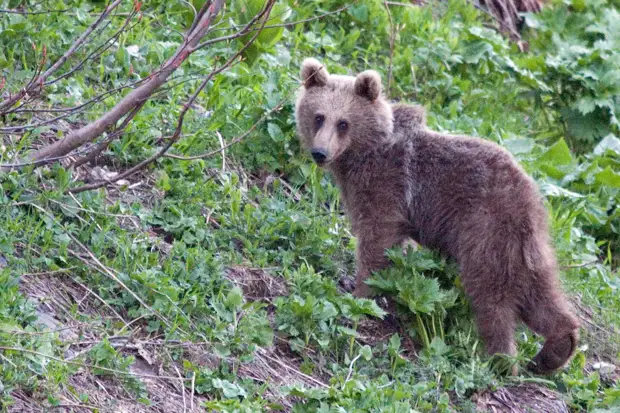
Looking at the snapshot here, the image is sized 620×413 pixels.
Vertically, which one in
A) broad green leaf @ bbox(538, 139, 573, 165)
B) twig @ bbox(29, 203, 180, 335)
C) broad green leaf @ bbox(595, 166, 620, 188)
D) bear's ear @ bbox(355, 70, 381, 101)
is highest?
bear's ear @ bbox(355, 70, 381, 101)

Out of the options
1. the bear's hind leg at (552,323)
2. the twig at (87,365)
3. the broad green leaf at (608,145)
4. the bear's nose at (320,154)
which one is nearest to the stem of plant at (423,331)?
the bear's hind leg at (552,323)

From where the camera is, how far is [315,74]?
6812mm

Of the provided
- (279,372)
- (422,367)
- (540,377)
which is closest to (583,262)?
(540,377)

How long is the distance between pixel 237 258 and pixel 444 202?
4.55 ft

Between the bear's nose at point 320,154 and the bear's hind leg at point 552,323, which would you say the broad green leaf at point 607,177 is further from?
the bear's nose at point 320,154

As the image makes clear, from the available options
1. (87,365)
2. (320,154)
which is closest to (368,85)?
(320,154)

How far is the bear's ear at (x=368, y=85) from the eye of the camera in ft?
21.9

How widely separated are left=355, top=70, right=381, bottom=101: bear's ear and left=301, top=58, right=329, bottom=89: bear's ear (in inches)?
10.3

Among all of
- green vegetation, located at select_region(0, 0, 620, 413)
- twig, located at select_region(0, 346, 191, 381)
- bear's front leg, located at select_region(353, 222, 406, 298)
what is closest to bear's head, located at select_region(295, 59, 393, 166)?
green vegetation, located at select_region(0, 0, 620, 413)

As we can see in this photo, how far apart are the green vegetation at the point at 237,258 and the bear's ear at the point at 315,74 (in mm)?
462

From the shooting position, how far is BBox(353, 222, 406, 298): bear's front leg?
20.5 ft

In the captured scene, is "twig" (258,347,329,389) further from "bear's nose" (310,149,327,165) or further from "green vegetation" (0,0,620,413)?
"bear's nose" (310,149,327,165)

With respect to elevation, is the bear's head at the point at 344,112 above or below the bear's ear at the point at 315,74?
below

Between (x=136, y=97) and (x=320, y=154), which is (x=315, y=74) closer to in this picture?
(x=320, y=154)
